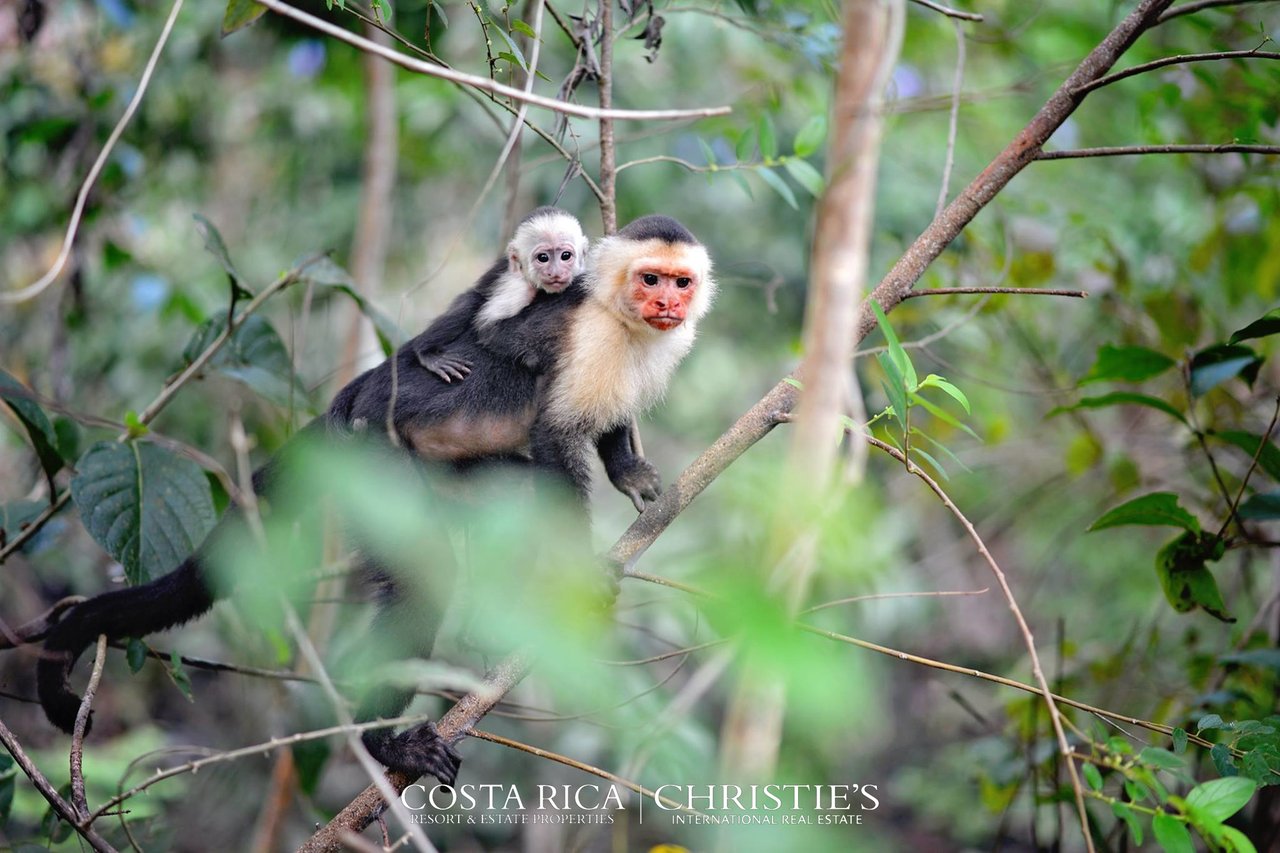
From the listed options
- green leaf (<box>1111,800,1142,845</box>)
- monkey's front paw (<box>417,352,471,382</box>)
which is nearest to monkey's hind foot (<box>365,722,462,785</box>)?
monkey's front paw (<box>417,352,471,382</box>)

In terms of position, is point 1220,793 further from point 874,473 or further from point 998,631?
point 998,631

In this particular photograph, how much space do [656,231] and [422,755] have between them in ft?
4.52

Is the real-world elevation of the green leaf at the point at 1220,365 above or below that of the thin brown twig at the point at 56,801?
above

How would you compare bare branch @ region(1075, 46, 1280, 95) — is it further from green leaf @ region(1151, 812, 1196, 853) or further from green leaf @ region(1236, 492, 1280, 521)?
green leaf @ region(1151, 812, 1196, 853)

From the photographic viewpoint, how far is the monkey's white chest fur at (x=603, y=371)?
259 cm

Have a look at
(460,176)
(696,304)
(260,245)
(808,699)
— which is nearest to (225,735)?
(260,245)

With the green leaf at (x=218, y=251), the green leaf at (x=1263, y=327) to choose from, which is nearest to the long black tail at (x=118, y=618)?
the green leaf at (x=218, y=251)

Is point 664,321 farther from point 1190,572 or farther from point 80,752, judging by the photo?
point 80,752

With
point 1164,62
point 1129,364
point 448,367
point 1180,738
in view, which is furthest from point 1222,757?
point 448,367

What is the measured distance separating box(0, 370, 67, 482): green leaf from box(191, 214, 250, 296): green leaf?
51 centimetres

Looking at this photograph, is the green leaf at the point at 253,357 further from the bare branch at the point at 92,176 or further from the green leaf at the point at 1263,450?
the green leaf at the point at 1263,450

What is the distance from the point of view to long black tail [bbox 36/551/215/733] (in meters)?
2.27

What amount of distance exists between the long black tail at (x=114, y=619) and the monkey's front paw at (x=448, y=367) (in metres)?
0.73

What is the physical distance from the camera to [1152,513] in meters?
2.33
